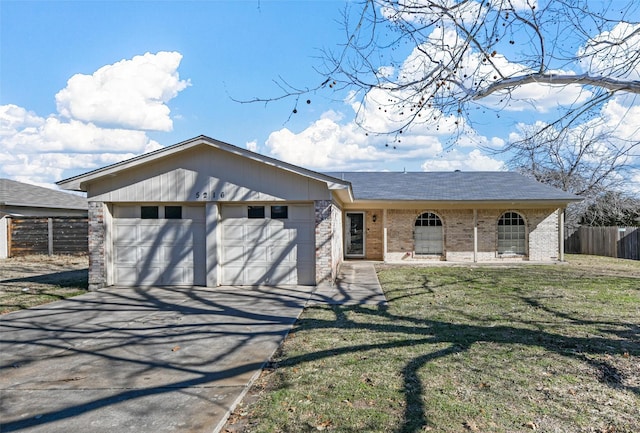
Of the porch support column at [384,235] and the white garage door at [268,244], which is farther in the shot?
the porch support column at [384,235]

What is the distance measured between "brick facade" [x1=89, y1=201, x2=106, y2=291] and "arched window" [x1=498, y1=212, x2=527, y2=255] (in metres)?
14.8

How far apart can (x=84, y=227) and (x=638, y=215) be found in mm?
31812

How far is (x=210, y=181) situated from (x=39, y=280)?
651 cm

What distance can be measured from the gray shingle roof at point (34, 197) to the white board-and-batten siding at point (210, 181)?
13195 millimetres

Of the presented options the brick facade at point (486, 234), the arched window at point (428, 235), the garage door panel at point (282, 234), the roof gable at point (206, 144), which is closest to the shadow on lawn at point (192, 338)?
the garage door panel at point (282, 234)

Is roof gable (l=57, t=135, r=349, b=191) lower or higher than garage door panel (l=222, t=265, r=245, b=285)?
higher

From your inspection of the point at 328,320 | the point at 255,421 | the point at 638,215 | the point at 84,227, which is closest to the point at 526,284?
the point at 328,320

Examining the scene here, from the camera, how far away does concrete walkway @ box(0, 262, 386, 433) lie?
4316 millimetres

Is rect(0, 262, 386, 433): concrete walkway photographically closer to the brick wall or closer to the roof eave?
the roof eave

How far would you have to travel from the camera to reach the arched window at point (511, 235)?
63.0 ft

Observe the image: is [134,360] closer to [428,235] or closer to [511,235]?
[428,235]

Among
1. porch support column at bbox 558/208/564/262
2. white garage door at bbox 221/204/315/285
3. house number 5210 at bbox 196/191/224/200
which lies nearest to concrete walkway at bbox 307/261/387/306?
white garage door at bbox 221/204/315/285

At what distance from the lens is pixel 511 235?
63.1 ft

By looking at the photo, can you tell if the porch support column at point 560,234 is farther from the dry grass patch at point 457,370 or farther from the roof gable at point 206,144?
the roof gable at point 206,144
